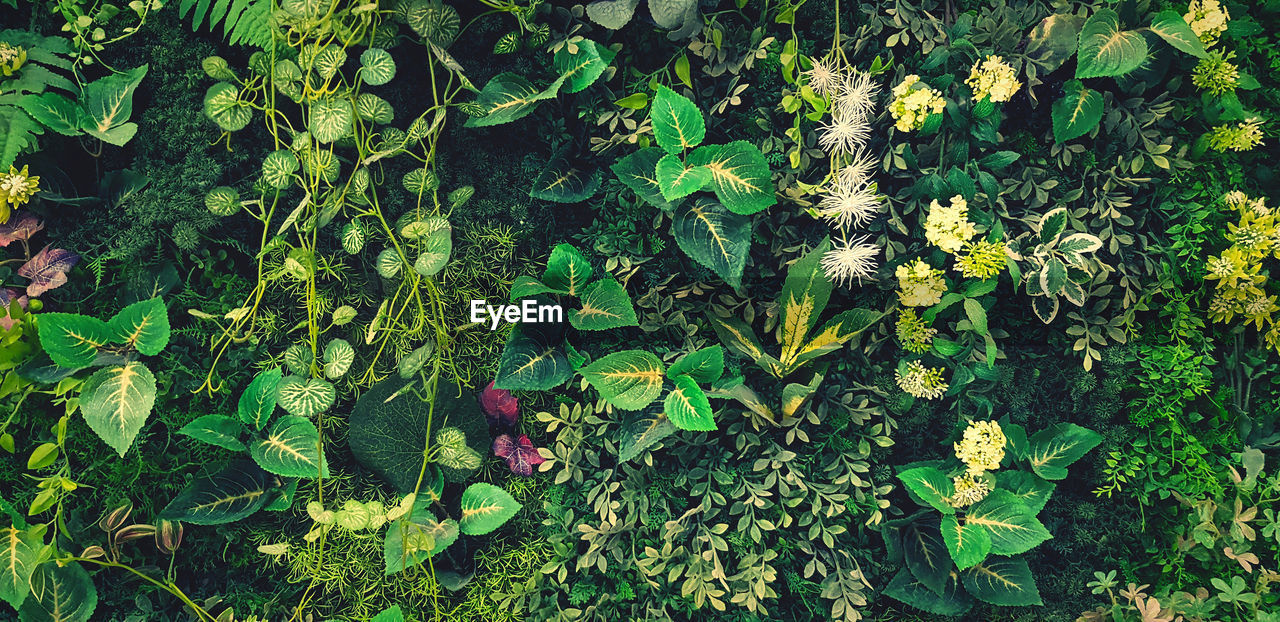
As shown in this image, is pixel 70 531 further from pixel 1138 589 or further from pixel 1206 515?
pixel 1206 515

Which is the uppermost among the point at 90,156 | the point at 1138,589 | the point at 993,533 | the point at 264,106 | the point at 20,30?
the point at 20,30

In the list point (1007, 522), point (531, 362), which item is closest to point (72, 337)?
point (531, 362)

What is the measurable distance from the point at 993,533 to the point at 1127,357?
23.5 inches

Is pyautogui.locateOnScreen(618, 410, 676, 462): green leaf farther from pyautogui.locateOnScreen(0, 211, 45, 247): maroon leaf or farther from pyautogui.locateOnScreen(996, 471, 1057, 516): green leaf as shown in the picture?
pyautogui.locateOnScreen(0, 211, 45, 247): maroon leaf

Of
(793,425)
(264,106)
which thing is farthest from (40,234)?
(793,425)

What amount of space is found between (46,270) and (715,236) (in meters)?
1.76

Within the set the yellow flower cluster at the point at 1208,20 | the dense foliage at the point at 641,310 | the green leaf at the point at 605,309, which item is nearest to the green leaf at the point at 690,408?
the dense foliage at the point at 641,310

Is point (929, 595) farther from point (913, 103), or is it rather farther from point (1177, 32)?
point (1177, 32)

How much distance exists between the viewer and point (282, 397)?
6.17 ft

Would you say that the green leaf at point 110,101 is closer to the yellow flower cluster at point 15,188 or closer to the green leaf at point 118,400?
the yellow flower cluster at point 15,188

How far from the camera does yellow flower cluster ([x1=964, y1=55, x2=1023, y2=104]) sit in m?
1.80

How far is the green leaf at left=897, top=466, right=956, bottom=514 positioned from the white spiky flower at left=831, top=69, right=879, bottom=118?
94cm

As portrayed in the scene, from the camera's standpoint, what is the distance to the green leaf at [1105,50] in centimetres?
179

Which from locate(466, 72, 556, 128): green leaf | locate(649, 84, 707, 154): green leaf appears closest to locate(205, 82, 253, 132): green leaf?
locate(466, 72, 556, 128): green leaf
